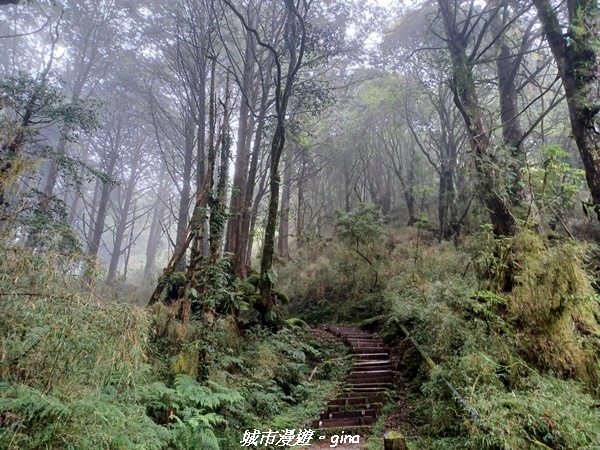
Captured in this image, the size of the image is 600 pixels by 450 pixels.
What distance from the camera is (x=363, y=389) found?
7.21m

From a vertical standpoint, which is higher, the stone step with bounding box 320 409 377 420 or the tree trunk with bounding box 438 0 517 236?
the tree trunk with bounding box 438 0 517 236

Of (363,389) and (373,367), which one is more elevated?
(373,367)

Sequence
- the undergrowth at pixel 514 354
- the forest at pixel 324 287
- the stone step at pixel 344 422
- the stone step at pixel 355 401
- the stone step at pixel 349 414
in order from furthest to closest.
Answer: the stone step at pixel 355 401 < the stone step at pixel 349 414 < the stone step at pixel 344 422 < the undergrowth at pixel 514 354 < the forest at pixel 324 287

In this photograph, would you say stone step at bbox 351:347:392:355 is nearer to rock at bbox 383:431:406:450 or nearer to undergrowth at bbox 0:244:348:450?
undergrowth at bbox 0:244:348:450

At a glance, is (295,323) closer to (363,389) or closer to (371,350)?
(371,350)

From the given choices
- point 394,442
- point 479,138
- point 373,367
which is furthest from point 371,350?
point 394,442

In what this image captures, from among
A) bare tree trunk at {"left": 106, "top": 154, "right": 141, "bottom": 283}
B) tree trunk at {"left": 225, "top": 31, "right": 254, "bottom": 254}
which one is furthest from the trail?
bare tree trunk at {"left": 106, "top": 154, "right": 141, "bottom": 283}

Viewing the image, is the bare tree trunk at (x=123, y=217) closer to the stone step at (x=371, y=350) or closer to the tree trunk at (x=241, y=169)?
A: the tree trunk at (x=241, y=169)

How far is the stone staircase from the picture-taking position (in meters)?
6.02

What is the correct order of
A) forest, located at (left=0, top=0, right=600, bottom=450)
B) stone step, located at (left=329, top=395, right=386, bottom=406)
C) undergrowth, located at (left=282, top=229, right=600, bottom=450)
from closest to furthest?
forest, located at (left=0, top=0, right=600, bottom=450), undergrowth, located at (left=282, top=229, right=600, bottom=450), stone step, located at (left=329, top=395, right=386, bottom=406)

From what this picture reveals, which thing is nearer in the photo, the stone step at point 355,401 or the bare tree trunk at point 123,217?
the stone step at point 355,401

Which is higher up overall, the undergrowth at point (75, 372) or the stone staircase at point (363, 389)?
the undergrowth at point (75, 372)

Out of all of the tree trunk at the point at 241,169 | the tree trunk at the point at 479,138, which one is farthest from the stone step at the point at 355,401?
the tree trunk at the point at 241,169

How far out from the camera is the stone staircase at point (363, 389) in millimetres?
6020
